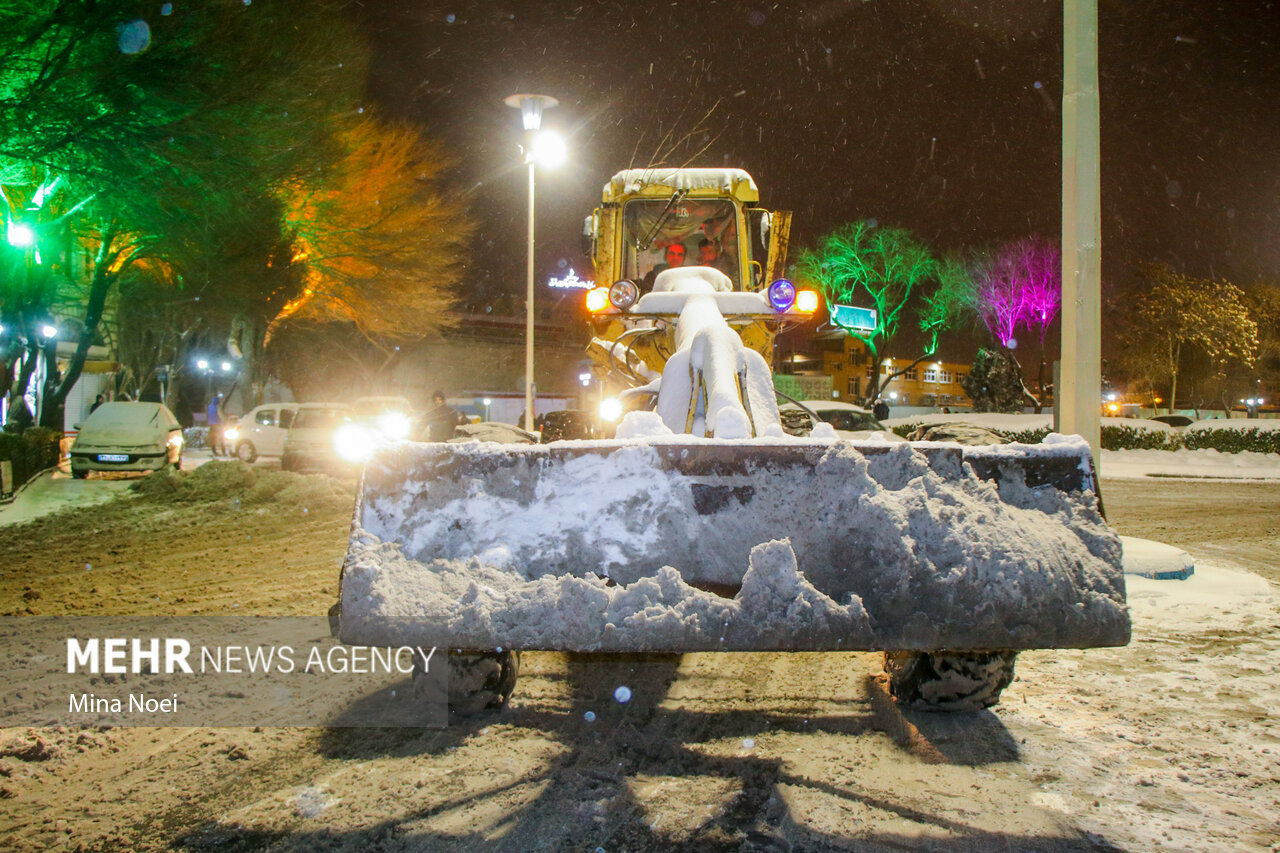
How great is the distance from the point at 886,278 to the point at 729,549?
42.3 metres

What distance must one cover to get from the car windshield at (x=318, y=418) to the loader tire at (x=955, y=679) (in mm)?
15299

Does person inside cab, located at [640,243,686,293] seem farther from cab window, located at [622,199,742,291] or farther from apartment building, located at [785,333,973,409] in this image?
apartment building, located at [785,333,973,409]

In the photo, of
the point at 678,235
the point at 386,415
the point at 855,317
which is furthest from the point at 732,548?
the point at 855,317

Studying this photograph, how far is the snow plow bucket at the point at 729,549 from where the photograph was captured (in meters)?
2.82

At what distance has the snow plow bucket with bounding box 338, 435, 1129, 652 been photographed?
9.25 feet

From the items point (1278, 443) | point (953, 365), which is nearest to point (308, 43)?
point (1278, 443)

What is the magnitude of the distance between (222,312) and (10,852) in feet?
68.5

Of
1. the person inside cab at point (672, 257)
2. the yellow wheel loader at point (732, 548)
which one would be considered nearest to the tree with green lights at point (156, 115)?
the person inside cab at point (672, 257)

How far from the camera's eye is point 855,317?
4212cm

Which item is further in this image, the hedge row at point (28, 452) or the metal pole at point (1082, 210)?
the hedge row at point (28, 452)

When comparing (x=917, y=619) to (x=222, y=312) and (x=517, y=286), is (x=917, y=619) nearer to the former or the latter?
(x=222, y=312)

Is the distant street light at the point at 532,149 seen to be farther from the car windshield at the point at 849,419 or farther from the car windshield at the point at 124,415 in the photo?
the car windshield at the point at 124,415

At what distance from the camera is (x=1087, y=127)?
225 inches

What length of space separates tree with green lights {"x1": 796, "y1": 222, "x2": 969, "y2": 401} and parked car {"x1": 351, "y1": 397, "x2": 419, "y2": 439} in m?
27.5
